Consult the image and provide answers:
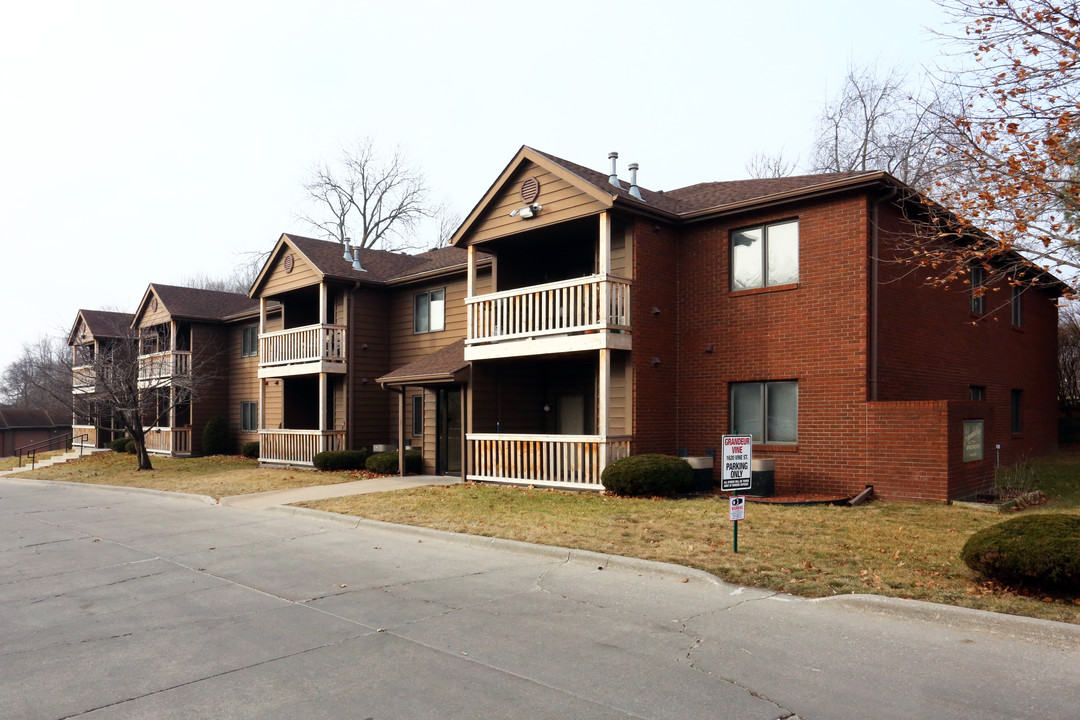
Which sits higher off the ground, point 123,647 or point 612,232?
point 612,232

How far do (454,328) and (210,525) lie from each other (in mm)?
10684

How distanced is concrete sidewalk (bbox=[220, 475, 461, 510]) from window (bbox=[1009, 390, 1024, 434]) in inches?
610

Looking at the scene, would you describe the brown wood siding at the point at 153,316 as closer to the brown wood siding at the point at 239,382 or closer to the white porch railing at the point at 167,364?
the white porch railing at the point at 167,364

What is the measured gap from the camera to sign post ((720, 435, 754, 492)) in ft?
32.1

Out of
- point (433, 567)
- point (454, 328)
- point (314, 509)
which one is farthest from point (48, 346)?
point (433, 567)

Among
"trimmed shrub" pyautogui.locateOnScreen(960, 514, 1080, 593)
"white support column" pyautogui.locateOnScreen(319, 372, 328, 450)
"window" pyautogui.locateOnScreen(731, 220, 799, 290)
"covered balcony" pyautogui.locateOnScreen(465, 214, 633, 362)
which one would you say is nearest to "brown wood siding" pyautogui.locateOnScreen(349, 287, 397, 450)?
"white support column" pyautogui.locateOnScreen(319, 372, 328, 450)

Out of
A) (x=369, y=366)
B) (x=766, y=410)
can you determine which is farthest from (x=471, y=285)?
(x=766, y=410)

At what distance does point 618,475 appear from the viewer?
15.1 meters

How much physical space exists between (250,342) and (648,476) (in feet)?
74.4

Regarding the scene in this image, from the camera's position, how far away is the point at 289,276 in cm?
2641

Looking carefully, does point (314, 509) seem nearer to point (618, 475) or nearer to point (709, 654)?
point (618, 475)

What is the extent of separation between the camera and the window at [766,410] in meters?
16.0

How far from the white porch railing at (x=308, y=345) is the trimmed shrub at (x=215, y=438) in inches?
247

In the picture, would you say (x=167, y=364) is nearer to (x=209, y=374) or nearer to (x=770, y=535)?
(x=209, y=374)
